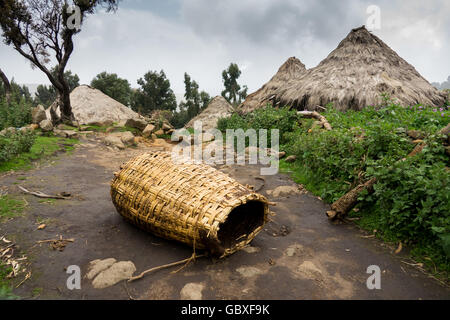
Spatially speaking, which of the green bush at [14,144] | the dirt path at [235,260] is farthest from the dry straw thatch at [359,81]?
the green bush at [14,144]

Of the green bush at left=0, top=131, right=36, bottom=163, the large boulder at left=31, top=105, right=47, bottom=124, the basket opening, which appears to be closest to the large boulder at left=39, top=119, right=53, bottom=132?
the large boulder at left=31, top=105, right=47, bottom=124

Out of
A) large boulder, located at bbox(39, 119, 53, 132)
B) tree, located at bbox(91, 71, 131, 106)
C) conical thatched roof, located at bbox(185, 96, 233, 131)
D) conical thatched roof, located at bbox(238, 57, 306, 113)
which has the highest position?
tree, located at bbox(91, 71, 131, 106)

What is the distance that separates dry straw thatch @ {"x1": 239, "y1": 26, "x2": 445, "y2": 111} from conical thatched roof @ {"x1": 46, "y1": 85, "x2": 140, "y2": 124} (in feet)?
33.5

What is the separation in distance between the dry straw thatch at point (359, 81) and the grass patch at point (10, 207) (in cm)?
911

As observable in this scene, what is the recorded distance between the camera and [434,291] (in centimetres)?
209

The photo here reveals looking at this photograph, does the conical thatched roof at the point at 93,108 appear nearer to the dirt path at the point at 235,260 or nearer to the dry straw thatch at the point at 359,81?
the dry straw thatch at the point at 359,81

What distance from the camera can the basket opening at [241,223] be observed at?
2.71 metres

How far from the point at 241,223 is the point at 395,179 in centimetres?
179

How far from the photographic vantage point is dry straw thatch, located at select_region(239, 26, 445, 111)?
30.2 ft

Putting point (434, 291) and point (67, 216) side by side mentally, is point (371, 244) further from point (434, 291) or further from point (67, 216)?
point (67, 216)

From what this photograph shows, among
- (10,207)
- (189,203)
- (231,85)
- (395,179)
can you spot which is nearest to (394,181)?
(395,179)

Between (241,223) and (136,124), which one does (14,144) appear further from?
(136,124)

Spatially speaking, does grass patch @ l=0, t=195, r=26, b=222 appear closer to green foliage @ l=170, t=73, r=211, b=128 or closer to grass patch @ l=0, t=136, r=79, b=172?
grass patch @ l=0, t=136, r=79, b=172
